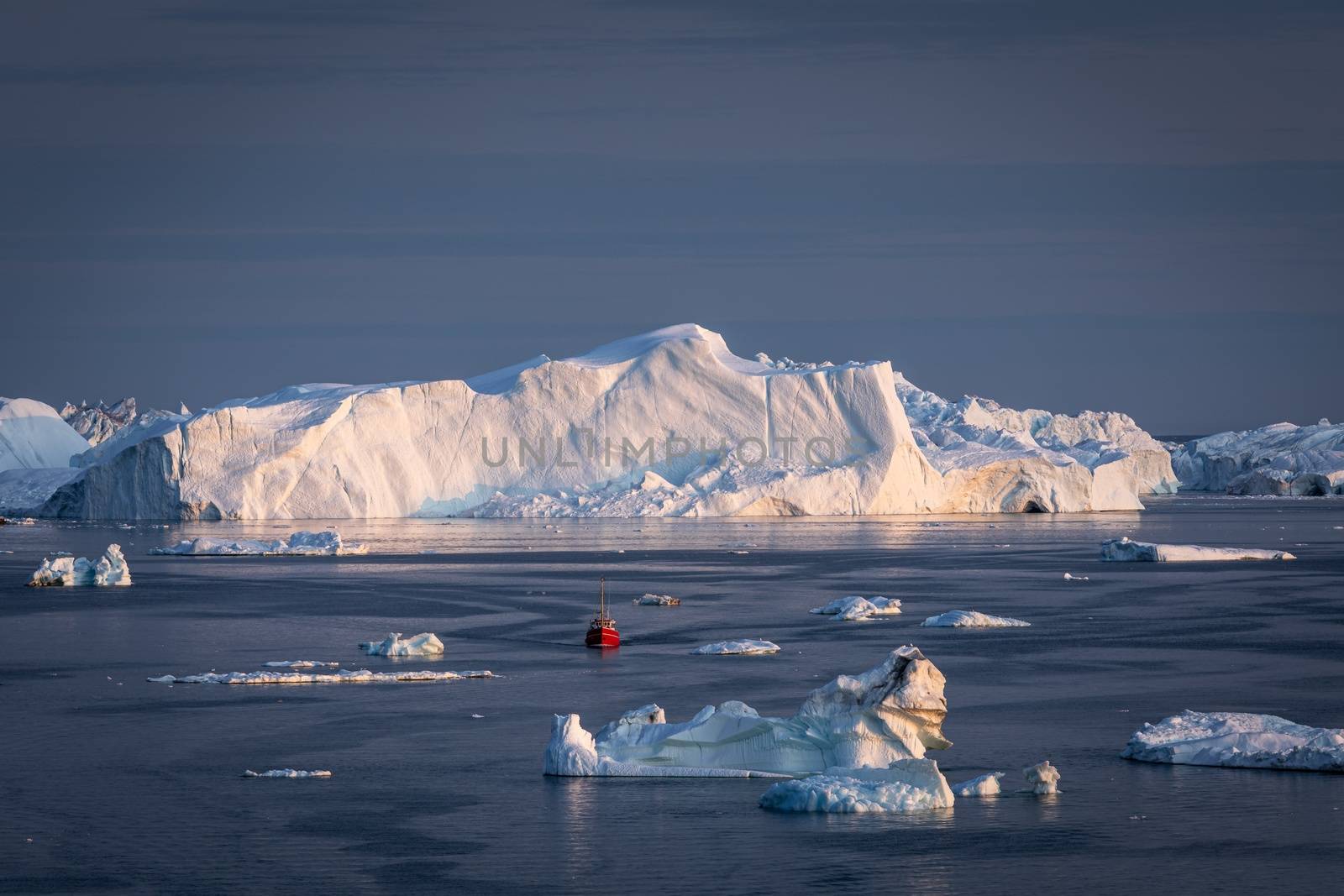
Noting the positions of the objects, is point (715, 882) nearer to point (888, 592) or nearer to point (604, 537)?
point (888, 592)

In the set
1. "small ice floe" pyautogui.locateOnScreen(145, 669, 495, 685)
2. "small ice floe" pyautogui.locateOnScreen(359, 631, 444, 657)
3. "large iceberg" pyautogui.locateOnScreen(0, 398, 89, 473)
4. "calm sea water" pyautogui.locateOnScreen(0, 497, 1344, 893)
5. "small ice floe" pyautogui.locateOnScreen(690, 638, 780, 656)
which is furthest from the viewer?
"large iceberg" pyautogui.locateOnScreen(0, 398, 89, 473)

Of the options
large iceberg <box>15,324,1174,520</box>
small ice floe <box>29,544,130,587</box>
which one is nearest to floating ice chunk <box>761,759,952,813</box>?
small ice floe <box>29,544,130,587</box>

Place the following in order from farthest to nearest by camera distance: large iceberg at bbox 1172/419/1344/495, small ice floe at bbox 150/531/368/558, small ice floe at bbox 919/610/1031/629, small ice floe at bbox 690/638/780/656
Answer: large iceberg at bbox 1172/419/1344/495, small ice floe at bbox 150/531/368/558, small ice floe at bbox 919/610/1031/629, small ice floe at bbox 690/638/780/656

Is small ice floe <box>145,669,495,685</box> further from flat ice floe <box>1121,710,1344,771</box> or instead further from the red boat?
flat ice floe <box>1121,710,1344,771</box>

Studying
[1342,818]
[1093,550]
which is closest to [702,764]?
[1342,818]

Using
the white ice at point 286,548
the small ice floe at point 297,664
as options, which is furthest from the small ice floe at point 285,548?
the small ice floe at point 297,664

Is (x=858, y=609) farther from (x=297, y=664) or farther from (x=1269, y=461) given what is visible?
(x=1269, y=461)

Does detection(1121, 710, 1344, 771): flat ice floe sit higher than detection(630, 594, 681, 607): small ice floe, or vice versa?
detection(630, 594, 681, 607): small ice floe

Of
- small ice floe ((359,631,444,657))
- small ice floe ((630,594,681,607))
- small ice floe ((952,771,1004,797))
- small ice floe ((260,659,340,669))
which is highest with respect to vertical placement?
small ice floe ((630,594,681,607))
